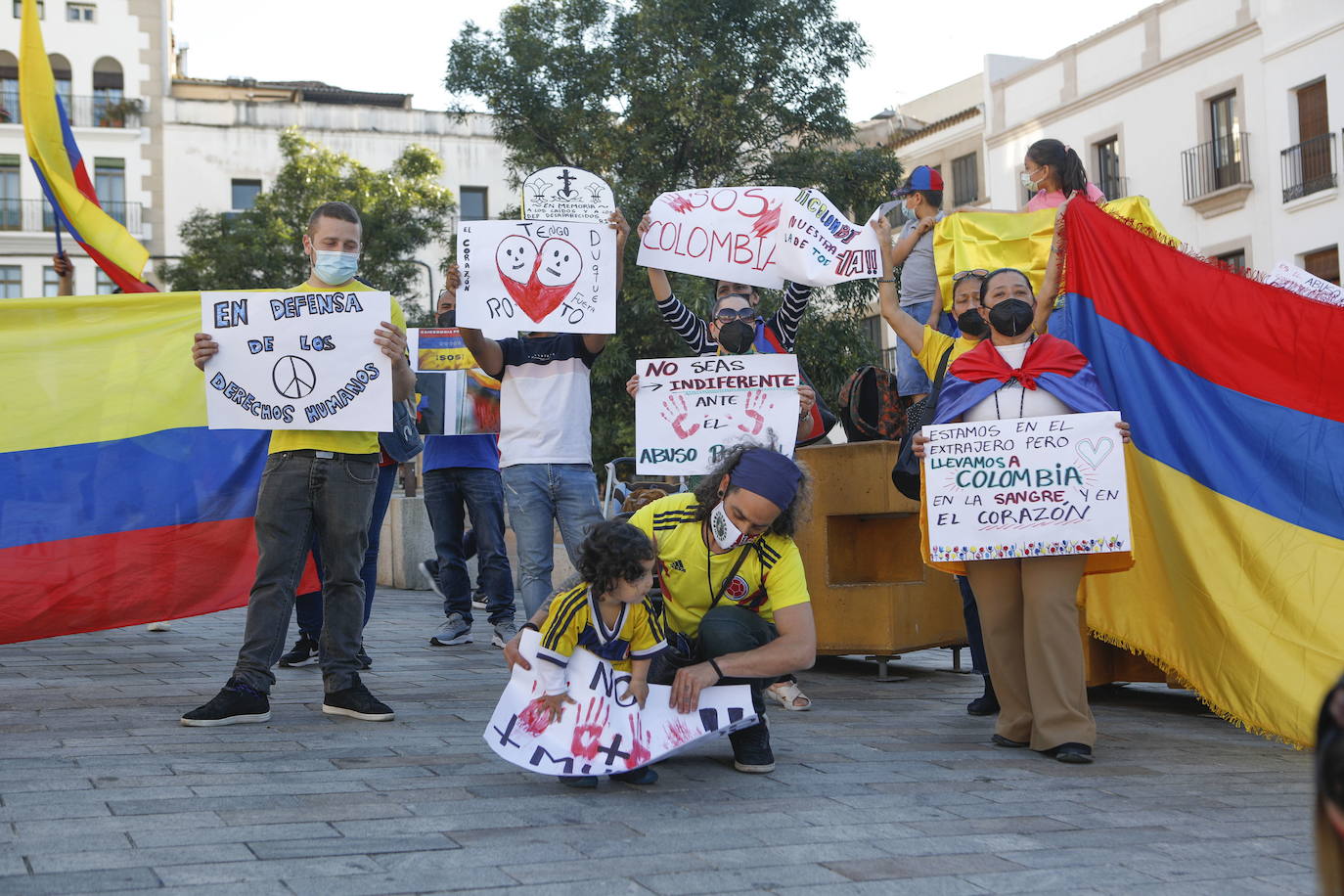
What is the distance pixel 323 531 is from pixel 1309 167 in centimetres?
2691

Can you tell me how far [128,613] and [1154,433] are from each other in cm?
469

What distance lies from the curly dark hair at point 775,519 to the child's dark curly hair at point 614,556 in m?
0.44

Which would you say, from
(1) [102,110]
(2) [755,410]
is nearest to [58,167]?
(2) [755,410]

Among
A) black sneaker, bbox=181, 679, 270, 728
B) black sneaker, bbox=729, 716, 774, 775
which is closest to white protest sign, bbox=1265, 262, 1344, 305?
black sneaker, bbox=729, 716, 774, 775

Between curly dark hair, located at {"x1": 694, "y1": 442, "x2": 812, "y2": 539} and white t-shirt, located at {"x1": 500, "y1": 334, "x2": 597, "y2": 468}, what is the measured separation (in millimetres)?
1752

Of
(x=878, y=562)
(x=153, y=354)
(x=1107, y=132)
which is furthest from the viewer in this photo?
(x=1107, y=132)

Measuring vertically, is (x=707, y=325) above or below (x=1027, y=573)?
above

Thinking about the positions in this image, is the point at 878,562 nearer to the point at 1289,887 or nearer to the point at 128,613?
the point at 128,613

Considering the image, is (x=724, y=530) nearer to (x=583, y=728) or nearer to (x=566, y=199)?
(x=583, y=728)

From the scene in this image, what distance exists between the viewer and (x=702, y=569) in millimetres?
4879

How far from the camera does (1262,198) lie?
29.1 metres

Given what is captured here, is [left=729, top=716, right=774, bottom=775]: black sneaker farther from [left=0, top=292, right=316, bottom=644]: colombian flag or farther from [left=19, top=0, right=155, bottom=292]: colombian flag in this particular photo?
[left=19, top=0, right=155, bottom=292]: colombian flag

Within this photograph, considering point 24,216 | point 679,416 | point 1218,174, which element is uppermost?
point 24,216

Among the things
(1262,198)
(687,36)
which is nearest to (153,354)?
(687,36)
